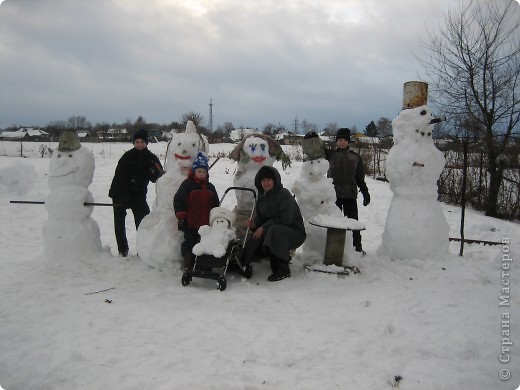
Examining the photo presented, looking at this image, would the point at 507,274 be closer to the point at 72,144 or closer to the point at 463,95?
the point at 72,144

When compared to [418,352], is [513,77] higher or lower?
higher

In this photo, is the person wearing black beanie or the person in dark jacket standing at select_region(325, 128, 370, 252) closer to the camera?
the person wearing black beanie

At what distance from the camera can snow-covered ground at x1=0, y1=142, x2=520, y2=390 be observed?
2715 millimetres

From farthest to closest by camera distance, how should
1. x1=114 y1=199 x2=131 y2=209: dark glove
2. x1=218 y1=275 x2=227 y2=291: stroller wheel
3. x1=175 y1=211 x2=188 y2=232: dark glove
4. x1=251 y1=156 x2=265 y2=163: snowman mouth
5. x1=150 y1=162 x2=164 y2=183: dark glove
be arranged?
1. x1=150 y1=162 x2=164 y2=183: dark glove
2. x1=114 y1=199 x2=131 y2=209: dark glove
3. x1=251 y1=156 x2=265 y2=163: snowman mouth
4. x1=175 y1=211 x2=188 y2=232: dark glove
5. x1=218 y1=275 x2=227 y2=291: stroller wheel

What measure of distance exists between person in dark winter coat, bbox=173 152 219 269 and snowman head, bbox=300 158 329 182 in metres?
1.26

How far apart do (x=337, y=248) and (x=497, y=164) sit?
770cm

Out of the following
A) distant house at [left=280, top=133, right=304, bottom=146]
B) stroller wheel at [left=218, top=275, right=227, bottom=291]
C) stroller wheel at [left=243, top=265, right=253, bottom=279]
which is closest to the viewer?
stroller wheel at [left=218, top=275, right=227, bottom=291]

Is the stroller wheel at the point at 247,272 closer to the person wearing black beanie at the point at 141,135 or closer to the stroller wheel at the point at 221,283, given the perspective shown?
the stroller wheel at the point at 221,283

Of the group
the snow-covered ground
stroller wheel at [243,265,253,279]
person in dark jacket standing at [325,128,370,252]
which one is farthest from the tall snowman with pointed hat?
stroller wheel at [243,265,253,279]

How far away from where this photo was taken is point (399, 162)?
4.88 meters

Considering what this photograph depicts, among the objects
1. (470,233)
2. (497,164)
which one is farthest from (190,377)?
(497,164)

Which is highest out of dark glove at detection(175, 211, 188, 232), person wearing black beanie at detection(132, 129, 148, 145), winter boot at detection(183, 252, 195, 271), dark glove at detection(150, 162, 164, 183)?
person wearing black beanie at detection(132, 129, 148, 145)

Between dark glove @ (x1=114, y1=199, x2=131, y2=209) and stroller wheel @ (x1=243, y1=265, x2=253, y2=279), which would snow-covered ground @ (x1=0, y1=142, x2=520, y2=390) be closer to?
stroller wheel @ (x1=243, y1=265, x2=253, y2=279)

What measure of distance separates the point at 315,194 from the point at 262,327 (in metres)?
2.08
